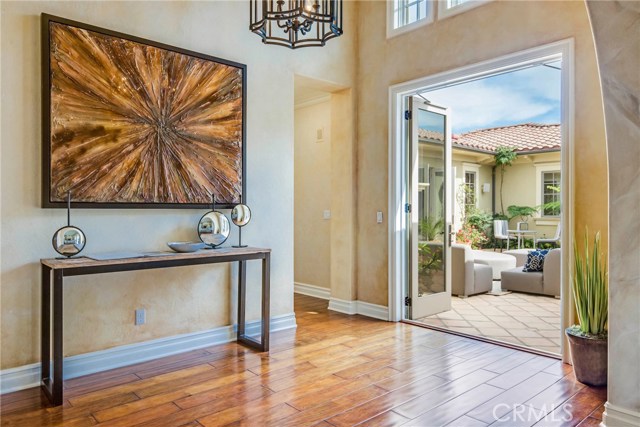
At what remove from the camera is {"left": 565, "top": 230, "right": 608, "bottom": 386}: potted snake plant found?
9.39ft

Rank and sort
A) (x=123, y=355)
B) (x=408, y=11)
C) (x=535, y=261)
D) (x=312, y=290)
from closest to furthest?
(x=123, y=355), (x=408, y=11), (x=312, y=290), (x=535, y=261)

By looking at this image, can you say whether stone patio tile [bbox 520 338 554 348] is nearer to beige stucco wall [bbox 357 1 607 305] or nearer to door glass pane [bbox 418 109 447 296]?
door glass pane [bbox 418 109 447 296]

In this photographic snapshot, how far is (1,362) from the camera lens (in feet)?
9.20

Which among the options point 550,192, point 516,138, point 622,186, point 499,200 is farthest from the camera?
point 499,200

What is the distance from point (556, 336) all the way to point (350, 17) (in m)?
3.95

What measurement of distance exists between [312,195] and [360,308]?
185 centimetres

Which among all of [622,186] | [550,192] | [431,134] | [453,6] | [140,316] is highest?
[453,6]

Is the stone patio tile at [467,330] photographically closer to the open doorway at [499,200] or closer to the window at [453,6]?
the open doorway at [499,200]

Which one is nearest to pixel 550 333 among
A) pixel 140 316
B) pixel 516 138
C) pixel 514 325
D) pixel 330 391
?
pixel 514 325

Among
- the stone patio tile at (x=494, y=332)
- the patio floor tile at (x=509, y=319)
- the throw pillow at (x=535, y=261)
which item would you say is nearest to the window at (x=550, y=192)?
the throw pillow at (x=535, y=261)

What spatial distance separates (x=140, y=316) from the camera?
3.39 m

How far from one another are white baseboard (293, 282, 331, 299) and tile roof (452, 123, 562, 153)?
228 inches

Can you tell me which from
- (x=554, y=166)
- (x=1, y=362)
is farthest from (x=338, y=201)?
(x=554, y=166)

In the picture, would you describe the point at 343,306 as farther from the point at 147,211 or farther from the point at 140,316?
the point at 147,211
